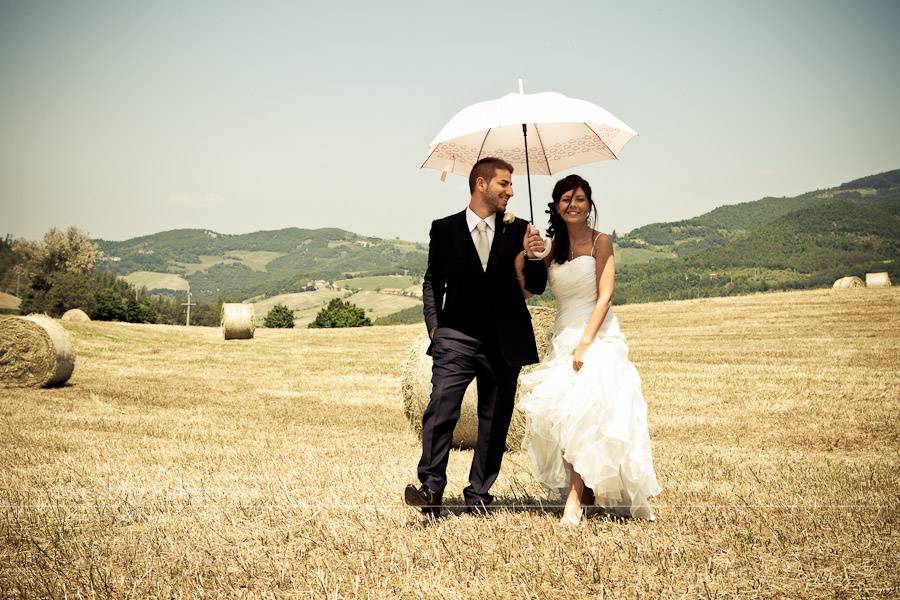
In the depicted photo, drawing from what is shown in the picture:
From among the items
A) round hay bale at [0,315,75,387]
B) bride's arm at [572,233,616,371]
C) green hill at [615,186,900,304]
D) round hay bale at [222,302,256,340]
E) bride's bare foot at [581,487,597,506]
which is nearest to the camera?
bride's arm at [572,233,616,371]

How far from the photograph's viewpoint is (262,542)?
574 cm

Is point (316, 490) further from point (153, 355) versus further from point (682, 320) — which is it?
point (682, 320)

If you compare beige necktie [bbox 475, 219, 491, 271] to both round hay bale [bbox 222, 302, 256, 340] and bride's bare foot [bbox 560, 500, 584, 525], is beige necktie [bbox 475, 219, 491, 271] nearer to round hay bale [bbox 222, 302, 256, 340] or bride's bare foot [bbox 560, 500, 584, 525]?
bride's bare foot [bbox 560, 500, 584, 525]

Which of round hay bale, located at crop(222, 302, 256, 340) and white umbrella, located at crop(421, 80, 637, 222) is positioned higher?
white umbrella, located at crop(421, 80, 637, 222)

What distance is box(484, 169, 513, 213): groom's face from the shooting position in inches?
249

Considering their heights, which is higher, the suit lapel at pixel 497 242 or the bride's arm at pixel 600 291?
the suit lapel at pixel 497 242

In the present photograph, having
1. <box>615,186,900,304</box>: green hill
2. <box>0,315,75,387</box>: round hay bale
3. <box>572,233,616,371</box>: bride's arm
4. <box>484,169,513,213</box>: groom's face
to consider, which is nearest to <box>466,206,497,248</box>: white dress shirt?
<box>484,169,513,213</box>: groom's face

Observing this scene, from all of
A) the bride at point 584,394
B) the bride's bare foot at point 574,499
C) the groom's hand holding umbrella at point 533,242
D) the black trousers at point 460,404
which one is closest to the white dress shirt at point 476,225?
the groom's hand holding umbrella at point 533,242

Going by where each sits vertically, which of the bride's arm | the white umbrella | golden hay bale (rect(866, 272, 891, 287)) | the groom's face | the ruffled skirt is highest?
the white umbrella

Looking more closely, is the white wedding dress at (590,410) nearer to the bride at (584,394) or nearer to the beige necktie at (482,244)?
the bride at (584,394)

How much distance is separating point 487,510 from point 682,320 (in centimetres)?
3421

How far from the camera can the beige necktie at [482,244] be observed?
20.8 ft

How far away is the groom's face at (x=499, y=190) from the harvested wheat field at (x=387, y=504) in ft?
8.01

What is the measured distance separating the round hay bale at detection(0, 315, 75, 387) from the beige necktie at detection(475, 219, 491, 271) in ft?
50.1
